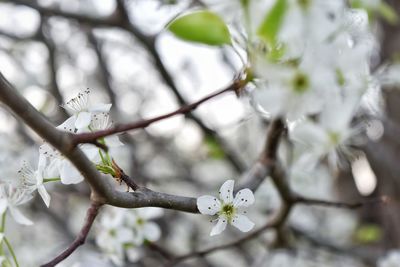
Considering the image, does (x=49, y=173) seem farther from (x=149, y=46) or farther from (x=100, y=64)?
(x=100, y=64)

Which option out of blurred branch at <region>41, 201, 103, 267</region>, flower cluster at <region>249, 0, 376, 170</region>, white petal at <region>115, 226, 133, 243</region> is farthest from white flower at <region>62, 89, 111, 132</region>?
white petal at <region>115, 226, 133, 243</region>

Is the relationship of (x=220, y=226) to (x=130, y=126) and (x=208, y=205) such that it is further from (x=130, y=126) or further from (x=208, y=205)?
(x=130, y=126)

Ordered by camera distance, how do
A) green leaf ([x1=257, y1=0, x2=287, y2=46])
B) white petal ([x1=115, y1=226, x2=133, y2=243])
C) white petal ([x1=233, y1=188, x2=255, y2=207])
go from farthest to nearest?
white petal ([x1=115, y1=226, x2=133, y2=243]) → white petal ([x1=233, y1=188, x2=255, y2=207]) → green leaf ([x1=257, y1=0, x2=287, y2=46])

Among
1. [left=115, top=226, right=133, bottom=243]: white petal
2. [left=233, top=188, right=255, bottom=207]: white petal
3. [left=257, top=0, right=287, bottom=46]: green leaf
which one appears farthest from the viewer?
[left=115, top=226, right=133, bottom=243]: white petal

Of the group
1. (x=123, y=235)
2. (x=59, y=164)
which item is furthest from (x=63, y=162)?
(x=123, y=235)

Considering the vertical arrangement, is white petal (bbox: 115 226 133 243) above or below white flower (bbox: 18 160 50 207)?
below

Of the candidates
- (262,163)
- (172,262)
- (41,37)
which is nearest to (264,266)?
(172,262)

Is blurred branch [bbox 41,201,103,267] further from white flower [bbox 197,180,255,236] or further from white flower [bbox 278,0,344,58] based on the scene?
white flower [bbox 278,0,344,58]

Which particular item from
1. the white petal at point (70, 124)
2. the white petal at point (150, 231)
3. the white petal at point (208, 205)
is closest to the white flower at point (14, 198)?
the white petal at point (70, 124)
